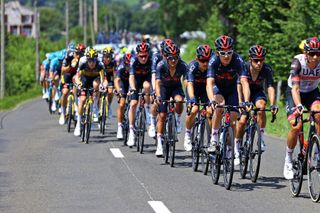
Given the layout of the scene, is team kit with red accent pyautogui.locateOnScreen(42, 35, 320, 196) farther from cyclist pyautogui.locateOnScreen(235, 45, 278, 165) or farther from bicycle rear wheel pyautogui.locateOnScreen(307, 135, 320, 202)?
bicycle rear wheel pyautogui.locateOnScreen(307, 135, 320, 202)

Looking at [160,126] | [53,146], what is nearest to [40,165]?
[160,126]

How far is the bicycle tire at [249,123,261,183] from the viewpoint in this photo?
13145 millimetres

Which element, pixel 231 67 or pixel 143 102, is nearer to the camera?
pixel 231 67

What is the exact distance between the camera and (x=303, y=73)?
1208cm

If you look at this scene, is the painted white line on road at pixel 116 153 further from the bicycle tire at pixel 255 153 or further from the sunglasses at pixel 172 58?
the bicycle tire at pixel 255 153

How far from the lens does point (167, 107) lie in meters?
16.2

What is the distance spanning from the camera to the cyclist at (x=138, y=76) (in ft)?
58.2

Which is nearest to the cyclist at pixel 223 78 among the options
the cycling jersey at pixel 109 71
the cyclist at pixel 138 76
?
the cyclist at pixel 138 76

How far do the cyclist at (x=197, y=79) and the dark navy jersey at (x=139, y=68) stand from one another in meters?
2.77

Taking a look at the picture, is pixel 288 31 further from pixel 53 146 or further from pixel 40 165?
pixel 40 165

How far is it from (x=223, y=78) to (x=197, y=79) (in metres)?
1.59

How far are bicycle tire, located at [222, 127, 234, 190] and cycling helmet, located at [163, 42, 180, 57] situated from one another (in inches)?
120

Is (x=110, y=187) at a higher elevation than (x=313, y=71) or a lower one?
lower

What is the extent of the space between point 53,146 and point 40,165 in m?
3.42
